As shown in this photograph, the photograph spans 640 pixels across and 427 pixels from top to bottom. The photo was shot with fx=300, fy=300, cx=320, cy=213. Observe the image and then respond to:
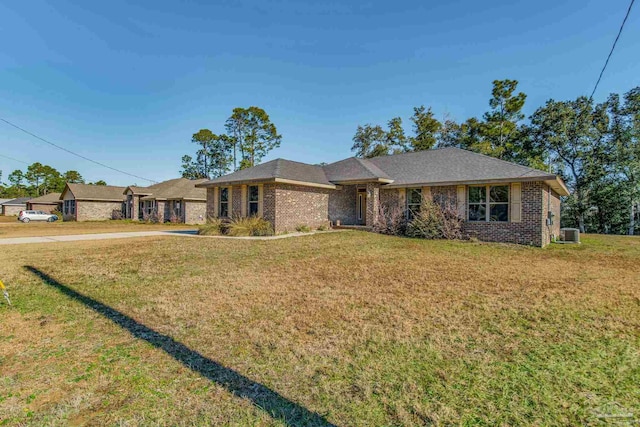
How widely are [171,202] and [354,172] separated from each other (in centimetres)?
1961

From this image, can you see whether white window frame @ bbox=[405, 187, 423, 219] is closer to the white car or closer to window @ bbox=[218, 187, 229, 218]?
window @ bbox=[218, 187, 229, 218]

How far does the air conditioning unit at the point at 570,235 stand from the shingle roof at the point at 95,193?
40.6 metres

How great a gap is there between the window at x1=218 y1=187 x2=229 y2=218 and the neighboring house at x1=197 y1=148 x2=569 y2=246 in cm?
3

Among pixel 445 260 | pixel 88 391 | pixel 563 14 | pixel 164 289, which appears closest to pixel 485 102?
pixel 563 14

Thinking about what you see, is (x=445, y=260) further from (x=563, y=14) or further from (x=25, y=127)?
(x=25, y=127)

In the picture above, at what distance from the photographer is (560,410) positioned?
7.34ft

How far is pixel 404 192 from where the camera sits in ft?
50.1

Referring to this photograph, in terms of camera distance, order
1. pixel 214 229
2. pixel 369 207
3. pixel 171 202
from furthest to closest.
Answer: pixel 171 202
pixel 369 207
pixel 214 229

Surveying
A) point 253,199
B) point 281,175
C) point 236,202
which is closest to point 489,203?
point 281,175

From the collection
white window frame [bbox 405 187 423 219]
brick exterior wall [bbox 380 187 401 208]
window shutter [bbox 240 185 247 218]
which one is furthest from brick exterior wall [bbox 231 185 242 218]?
white window frame [bbox 405 187 423 219]

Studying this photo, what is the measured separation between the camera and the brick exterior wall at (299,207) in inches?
581

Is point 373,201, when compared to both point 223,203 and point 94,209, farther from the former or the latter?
point 94,209

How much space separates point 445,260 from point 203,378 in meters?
7.26

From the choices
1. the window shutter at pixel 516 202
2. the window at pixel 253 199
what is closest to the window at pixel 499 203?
the window shutter at pixel 516 202
